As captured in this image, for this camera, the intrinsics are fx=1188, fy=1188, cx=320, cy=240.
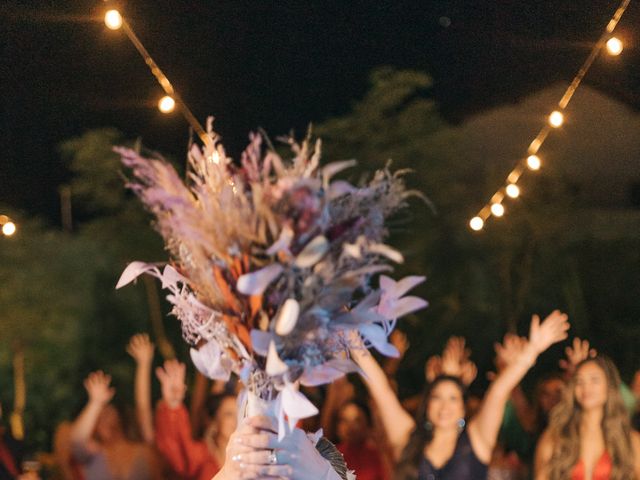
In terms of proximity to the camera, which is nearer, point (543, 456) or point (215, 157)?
point (215, 157)

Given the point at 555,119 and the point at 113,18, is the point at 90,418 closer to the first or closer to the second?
the point at 113,18

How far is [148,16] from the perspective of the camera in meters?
10.4

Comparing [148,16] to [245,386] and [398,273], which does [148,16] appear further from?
[245,386]

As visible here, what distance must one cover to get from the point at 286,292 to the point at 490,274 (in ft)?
29.6

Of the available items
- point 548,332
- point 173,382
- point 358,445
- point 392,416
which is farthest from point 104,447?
point 548,332

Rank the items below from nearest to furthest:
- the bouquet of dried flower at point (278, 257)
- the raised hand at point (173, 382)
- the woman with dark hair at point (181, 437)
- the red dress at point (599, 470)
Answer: the bouquet of dried flower at point (278, 257) < the red dress at point (599, 470) < the woman with dark hair at point (181, 437) < the raised hand at point (173, 382)

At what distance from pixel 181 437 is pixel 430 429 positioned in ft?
6.14

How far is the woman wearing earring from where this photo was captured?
5.36 m

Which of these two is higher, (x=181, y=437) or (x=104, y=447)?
(x=104, y=447)

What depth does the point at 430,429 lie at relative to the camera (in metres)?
→ 5.46

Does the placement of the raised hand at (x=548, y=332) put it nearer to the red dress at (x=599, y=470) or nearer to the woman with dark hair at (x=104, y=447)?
the red dress at (x=599, y=470)

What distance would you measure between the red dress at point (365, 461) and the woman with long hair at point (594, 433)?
35.6 inches

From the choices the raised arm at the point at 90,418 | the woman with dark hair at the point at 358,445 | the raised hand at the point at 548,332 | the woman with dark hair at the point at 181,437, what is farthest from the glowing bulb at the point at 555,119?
the raised arm at the point at 90,418

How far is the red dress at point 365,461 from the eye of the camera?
248 inches
